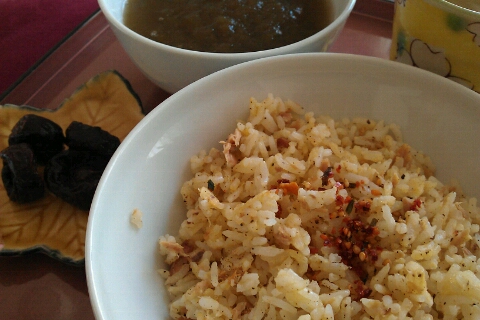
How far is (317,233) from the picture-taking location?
874mm

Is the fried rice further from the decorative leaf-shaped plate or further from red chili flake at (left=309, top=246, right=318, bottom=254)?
the decorative leaf-shaped plate

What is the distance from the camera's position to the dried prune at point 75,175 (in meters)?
1.08

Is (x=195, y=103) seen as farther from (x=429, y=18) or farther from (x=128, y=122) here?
(x=429, y=18)

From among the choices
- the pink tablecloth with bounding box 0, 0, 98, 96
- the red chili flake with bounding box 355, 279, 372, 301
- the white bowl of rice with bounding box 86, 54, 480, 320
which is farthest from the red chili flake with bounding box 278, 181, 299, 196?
the pink tablecloth with bounding box 0, 0, 98, 96

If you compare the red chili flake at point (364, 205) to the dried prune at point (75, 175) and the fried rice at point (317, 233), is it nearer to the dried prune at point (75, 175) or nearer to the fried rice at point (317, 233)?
the fried rice at point (317, 233)

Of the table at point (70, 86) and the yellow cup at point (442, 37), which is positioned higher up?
the yellow cup at point (442, 37)

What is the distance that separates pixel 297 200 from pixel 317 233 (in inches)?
3.1

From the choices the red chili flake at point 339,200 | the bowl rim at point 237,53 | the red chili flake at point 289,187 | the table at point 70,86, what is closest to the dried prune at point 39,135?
the table at point 70,86

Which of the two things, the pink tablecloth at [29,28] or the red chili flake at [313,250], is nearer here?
the red chili flake at [313,250]

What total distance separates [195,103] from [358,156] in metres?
0.40

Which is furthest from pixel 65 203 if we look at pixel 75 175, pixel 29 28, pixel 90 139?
pixel 29 28

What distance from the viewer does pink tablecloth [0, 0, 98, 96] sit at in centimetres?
170

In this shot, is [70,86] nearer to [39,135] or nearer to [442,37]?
[39,135]

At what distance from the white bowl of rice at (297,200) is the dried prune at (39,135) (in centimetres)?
46
